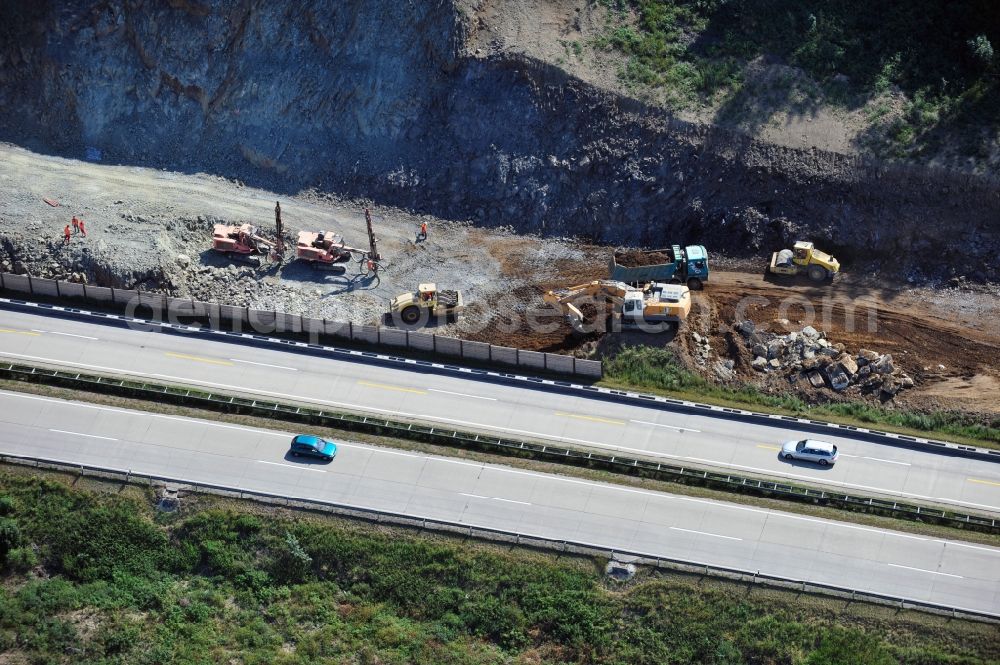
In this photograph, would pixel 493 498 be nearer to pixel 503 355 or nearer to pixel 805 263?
pixel 503 355

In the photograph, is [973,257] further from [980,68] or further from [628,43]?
[628,43]

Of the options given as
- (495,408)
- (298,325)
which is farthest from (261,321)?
(495,408)

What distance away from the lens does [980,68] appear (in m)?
74.4

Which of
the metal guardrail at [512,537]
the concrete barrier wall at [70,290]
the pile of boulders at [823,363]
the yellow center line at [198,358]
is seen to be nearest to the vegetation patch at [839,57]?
the pile of boulders at [823,363]

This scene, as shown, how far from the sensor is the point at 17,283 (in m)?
67.6

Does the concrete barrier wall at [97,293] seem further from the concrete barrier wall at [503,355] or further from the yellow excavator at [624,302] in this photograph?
the yellow excavator at [624,302]

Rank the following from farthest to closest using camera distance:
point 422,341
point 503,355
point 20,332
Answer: point 20,332 < point 422,341 < point 503,355

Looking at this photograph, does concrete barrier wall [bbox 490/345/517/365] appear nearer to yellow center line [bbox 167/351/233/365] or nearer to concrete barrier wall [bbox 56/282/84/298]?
yellow center line [bbox 167/351/233/365]

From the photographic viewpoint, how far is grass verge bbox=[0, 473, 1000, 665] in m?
52.6

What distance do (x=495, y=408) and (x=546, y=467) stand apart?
4.92m

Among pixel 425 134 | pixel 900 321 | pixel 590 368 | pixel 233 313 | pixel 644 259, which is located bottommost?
pixel 590 368

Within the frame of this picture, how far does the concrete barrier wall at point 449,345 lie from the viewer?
64.9m

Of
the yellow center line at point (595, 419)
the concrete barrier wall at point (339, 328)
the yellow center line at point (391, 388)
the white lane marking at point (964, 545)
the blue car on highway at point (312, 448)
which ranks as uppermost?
the concrete barrier wall at point (339, 328)

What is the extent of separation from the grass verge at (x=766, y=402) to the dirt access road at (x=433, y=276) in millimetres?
1166
